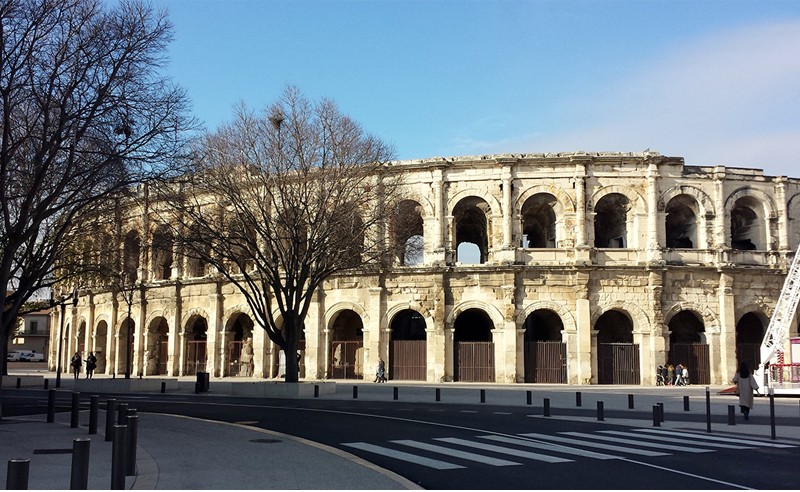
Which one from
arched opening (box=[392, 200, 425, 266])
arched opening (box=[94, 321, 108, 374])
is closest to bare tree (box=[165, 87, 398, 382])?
arched opening (box=[392, 200, 425, 266])

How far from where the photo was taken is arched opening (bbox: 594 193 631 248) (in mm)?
38344

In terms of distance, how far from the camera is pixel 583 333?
36.3 m

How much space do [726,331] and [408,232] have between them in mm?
17322

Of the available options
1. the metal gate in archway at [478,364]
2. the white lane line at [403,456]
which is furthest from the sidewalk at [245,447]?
the metal gate in archway at [478,364]

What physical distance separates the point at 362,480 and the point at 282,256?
807 inches

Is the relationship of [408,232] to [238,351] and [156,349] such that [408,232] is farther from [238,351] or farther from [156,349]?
[156,349]

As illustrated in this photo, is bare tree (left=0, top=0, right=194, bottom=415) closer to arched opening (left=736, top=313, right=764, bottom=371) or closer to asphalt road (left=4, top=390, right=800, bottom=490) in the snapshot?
asphalt road (left=4, top=390, right=800, bottom=490)

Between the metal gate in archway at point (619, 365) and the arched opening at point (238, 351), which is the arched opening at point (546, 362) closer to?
the metal gate in archway at point (619, 365)

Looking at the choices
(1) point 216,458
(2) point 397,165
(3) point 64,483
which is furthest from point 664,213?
(3) point 64,483

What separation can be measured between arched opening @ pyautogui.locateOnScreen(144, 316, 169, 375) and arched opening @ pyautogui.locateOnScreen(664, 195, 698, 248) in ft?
108

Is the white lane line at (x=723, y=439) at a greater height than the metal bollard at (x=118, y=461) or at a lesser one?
lesser

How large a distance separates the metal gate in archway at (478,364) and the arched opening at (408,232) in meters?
A: 5.49

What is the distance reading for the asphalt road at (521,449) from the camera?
377 inches

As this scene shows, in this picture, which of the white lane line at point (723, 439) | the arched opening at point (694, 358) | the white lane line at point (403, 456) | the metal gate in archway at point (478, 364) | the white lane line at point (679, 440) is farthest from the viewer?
the metal gate in archway at point (478, 364)
